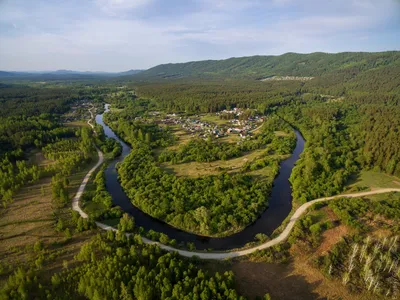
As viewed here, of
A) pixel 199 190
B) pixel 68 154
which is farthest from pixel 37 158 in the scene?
pixel 199 190

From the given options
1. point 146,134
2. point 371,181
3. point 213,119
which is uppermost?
point 213,119

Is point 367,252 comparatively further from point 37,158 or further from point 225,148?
point 37,158

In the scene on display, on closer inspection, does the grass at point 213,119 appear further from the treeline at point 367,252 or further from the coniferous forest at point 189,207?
the treeline at point 367,252

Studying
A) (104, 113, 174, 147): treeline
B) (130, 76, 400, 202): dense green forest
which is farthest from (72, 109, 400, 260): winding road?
(104, 113, 174, 147): treeline

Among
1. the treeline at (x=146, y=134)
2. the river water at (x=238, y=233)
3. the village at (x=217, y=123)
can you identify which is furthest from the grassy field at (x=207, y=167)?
the village at (x=217, y=123)

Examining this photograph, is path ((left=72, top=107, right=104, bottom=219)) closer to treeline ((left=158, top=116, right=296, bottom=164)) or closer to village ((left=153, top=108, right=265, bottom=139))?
treeline ((left=158, top=116, right=296, bottom=164))

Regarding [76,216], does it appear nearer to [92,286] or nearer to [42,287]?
[42,287]

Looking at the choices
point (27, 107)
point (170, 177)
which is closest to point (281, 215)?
point (170, 177)
